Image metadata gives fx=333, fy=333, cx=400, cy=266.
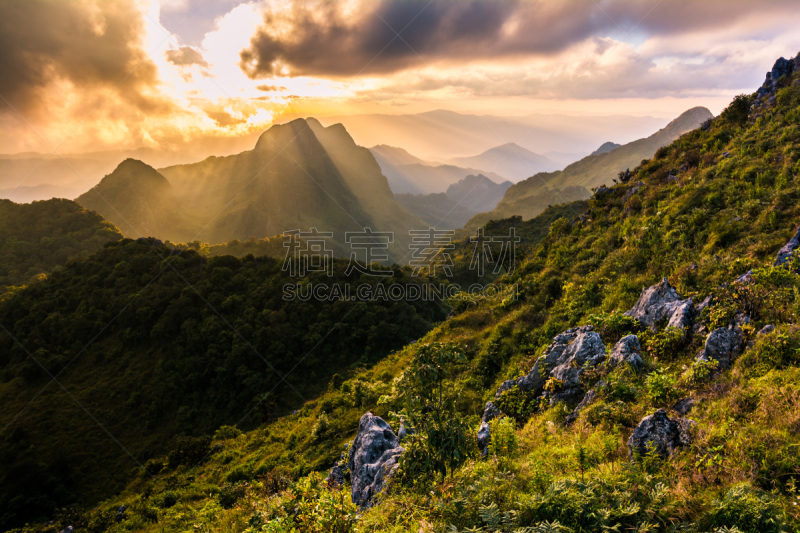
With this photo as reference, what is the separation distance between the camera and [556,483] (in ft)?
15.7

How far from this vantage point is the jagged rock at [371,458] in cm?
828

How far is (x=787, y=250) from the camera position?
9445mm

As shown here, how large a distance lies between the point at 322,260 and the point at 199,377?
1942 centimetres

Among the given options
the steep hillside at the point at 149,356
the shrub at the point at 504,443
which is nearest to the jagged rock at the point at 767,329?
the shrub at the point at 504,443

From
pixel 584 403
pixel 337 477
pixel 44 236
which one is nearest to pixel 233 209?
pixel 44 236

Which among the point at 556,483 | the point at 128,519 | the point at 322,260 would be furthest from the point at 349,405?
the point at 322,260

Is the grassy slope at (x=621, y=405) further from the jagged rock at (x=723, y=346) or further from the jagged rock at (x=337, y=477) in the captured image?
the jagged rock at (x=337, y=477)

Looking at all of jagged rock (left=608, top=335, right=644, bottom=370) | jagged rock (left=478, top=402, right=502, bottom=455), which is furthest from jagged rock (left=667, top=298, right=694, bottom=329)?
jagged rock (left=478, top=402, right=502, bottom=455)

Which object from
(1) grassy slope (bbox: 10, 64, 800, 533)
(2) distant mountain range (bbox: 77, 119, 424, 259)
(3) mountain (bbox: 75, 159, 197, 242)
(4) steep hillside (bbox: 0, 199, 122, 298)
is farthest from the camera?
(2) distant mountain range (bbox: 77, 119, 424, 259)

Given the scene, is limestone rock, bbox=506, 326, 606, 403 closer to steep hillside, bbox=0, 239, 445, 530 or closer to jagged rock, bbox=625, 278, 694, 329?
jagged rock, bbox=625, 278, 694, 329

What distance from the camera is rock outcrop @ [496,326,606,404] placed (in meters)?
9.27

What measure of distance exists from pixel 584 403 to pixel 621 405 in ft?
3.45

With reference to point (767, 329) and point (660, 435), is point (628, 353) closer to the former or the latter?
point (767, 329)

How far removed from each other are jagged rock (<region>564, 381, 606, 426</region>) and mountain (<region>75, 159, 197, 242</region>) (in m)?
185
